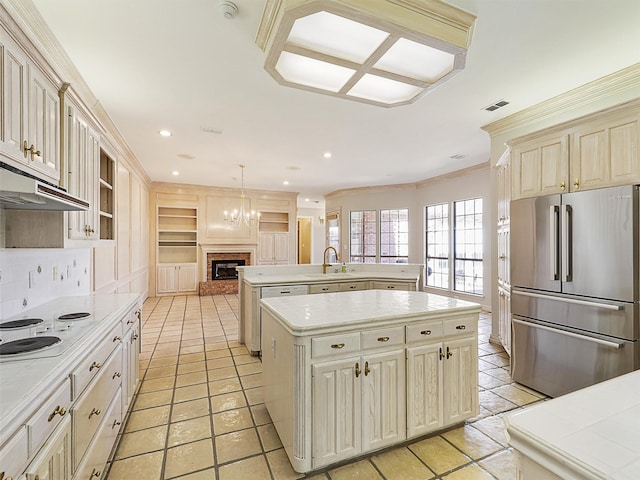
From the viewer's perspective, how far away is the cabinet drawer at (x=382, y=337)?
6.09 feet

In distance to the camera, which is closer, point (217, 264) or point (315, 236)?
point (217, 264)

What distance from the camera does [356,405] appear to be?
180 centimetres

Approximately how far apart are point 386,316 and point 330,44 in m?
1.75

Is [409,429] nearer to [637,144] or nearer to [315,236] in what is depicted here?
[637,144]

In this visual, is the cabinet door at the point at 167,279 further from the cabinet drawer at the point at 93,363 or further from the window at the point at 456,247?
the window at the point at 456,247

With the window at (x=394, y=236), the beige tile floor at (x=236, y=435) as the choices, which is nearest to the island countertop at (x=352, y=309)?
the beige tile floor at (x=236, y=435)

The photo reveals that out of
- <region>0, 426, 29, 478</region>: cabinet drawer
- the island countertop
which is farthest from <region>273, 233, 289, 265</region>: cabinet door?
<region>0, 426, 29, 478</region>: cabinet drawer

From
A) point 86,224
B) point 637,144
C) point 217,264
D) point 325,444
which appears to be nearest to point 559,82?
point 637,144

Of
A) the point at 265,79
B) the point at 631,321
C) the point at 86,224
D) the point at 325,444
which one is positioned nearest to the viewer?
the point at 325,444

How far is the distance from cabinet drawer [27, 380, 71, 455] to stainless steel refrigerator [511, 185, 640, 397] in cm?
331

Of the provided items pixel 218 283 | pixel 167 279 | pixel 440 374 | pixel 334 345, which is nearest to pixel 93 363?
pixel 334 345

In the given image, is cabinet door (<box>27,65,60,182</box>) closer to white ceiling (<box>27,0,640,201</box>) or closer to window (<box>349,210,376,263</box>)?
white ceiling (<box>27,0,640,201</box>)

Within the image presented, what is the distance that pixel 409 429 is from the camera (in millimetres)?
1959

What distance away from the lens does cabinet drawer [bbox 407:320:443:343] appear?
198cm
